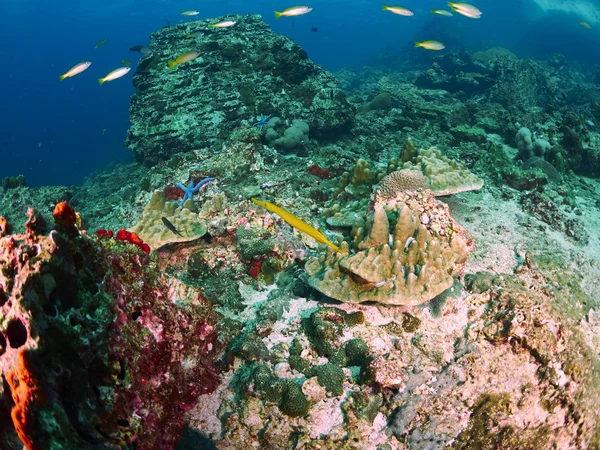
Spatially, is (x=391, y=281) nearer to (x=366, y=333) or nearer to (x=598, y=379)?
(x=366, y=333)

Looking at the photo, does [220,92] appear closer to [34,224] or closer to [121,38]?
[34,224]

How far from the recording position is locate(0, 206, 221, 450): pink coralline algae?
156 centimetres

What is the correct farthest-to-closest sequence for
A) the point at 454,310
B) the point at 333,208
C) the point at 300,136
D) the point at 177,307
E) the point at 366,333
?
the point at 300,136 → the point at 333,208 → the point at 454,310 → the point at 366,333 → the point at 177,307

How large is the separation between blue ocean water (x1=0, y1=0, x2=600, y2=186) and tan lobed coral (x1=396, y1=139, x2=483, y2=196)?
22.6 metres

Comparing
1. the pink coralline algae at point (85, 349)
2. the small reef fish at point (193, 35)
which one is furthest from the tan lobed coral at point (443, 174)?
the small reef fish at point (193, 35)

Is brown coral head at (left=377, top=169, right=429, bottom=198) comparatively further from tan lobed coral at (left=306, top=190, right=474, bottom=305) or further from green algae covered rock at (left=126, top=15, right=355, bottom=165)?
green algae covered rock at (left=126, top=15, right=355, bottom=165)

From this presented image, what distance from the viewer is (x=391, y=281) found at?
3232 millimetres

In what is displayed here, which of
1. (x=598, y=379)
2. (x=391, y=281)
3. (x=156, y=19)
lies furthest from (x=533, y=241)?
(x=156, y=19)

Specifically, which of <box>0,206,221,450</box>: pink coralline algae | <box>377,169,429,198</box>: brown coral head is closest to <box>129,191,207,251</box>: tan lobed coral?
<box>0,206,221,450</box>: pink coralline algae

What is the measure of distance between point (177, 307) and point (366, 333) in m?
1.74

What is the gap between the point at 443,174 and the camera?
5.02 metres

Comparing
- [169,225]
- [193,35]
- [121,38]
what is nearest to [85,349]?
[169,225]

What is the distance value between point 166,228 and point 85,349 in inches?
114

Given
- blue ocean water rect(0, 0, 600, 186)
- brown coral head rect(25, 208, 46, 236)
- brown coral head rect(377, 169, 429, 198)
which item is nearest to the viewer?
brown coral head rect(25, 208, 46, 236)
